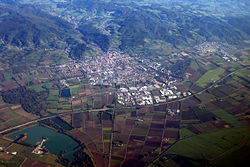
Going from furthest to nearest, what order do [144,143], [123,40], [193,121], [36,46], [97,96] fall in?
[123,40], [36,46], [97,96], [193,121], [144,143]

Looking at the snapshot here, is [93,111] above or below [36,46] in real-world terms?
below

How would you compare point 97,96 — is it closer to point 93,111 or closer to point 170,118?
point 93,111

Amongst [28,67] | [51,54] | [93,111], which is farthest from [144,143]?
[51,54]

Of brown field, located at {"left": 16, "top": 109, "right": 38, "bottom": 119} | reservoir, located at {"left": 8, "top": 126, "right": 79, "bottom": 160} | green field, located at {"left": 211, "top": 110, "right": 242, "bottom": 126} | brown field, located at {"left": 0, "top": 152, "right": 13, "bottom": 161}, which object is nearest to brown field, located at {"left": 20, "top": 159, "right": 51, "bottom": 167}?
brown field, located at {"left": 0, "top": 152, "right": 13, "bottom": 161}

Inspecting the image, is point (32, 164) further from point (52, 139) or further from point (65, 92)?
point (65, 92)

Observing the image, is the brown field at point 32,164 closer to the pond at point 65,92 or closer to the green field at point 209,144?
the green field at point 209,144

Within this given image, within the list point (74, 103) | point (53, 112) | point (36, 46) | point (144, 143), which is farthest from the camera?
point (36, 46)

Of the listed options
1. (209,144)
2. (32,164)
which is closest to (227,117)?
(209,144)
